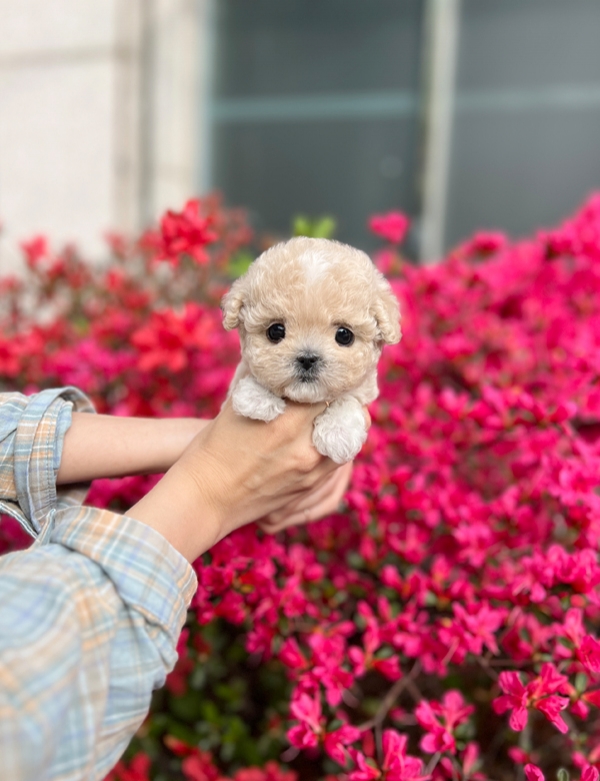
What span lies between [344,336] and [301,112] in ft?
10.5

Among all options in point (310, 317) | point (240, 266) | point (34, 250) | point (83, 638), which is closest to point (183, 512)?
point (83, 638)

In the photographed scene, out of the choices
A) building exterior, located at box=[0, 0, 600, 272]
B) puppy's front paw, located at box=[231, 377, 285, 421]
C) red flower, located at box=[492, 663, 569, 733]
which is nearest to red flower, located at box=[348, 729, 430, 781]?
red flower, located at box=[492, 663, 569, 733]

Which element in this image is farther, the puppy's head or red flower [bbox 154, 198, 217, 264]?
red flower [bbox 154, 198, 217, 264]

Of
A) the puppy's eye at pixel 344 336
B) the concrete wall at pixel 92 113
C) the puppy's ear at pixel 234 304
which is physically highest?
the concrete wall at pixel 92 113

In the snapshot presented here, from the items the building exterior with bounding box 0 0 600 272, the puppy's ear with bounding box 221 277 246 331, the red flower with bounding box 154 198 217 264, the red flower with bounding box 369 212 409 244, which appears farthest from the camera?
the building exterior with bounding box 0 0 600 272

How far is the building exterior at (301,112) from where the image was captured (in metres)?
3.29

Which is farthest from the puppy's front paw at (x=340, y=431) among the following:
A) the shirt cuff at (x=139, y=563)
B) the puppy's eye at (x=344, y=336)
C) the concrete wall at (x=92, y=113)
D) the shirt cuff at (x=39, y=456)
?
the concrete wall at (x=92, y=113)

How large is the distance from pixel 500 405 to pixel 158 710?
110cm

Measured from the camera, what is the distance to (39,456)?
0.96 m

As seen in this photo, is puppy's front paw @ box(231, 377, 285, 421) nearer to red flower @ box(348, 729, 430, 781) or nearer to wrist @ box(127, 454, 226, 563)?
wrist @ box(127, 454, 226, 563)

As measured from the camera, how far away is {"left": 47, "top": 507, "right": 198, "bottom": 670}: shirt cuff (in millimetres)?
763

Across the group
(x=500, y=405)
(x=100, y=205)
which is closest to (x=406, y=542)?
(x=500, y=405)

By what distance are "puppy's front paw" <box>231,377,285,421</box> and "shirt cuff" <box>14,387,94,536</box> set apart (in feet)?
0.96

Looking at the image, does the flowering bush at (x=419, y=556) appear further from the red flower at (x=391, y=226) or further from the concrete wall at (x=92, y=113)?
the concrete wall at (x=92, y=113)
